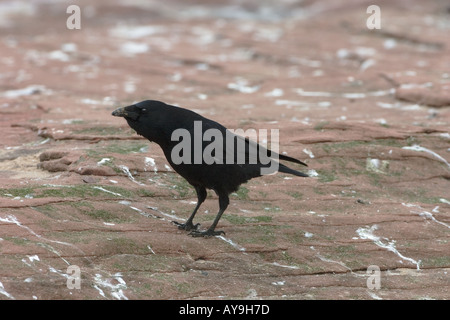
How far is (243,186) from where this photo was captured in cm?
747

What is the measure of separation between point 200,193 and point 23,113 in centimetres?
424

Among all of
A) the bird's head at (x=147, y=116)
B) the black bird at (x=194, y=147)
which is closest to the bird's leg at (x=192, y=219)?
the black bird at (x=194, y=147)

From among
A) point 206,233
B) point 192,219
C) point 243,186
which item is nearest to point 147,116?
point 192,219

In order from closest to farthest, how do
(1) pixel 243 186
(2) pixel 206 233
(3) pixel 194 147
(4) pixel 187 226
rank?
(3) pixel 194 147 → (2) pixel 206 233 → (4) pixel 187 226 → (1) pixel 243 186

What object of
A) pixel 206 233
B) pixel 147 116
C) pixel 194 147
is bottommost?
pixel 206 233

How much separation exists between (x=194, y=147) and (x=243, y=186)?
1537 millimetres

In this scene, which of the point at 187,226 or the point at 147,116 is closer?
the point at 147,116

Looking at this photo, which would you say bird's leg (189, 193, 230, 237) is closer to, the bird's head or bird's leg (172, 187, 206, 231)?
bird's leg (172, 187, 206, 231)

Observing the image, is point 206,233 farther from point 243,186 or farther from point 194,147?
point 243,186

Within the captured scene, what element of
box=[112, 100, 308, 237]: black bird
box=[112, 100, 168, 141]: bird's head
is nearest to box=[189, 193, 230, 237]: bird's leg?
box=[112, 100, 308, 237]: black bird

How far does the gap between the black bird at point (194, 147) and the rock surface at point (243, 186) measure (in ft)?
1.53

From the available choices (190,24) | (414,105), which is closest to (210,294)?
(414,105)

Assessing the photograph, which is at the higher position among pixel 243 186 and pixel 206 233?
pixel 243 186

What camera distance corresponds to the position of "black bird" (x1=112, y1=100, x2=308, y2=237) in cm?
602
